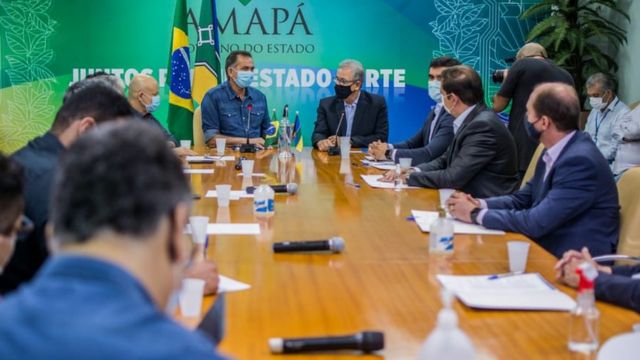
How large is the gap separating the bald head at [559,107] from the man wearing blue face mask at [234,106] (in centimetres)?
341

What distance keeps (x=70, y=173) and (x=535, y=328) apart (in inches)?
49.1

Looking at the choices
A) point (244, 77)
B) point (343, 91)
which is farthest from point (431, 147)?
point (244, 77)

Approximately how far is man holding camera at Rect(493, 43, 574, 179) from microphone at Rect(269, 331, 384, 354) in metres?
4.40

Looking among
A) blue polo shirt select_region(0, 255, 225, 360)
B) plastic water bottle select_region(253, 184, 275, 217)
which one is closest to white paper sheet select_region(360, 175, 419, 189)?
plastic water bottle select_region(253, 184, 275, 217)

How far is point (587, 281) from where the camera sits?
68.1 inches

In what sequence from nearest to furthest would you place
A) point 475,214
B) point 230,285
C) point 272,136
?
point 230,285
point 475,214
point 272,136

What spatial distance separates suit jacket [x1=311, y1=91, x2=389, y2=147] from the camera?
6.37 meters

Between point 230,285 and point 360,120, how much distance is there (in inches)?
172

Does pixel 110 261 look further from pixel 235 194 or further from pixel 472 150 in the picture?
pixel 472 150

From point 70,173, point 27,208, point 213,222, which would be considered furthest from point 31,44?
point 70,173

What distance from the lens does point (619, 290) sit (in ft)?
6.66

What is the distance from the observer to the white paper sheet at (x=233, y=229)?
282 cm

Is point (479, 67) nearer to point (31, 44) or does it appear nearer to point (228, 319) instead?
point (31, 44)

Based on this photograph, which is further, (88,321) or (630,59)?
(630,59)
